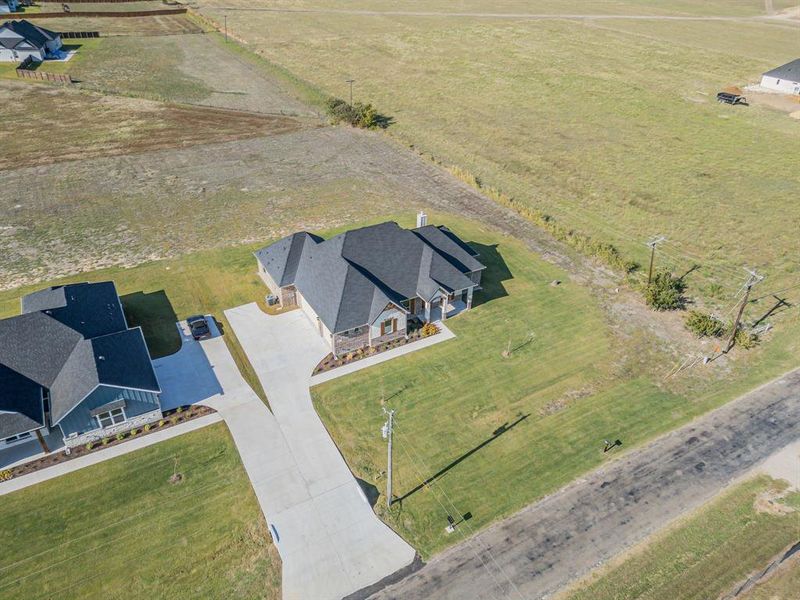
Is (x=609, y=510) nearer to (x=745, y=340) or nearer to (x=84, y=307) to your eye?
(x=745, y=340)

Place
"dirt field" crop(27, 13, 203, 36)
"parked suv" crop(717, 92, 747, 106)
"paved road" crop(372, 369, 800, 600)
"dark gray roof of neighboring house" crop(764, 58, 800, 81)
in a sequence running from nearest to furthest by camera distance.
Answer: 1. "paved road" crop(372, 369, 800, 600)
2. "parked suv" crop(717, 92, 747, 106)
3. "dark gray roof of neighboring house" crop(764, 58, 800, 81)
4. "dirt field" crop(27, 13, 203, 36)

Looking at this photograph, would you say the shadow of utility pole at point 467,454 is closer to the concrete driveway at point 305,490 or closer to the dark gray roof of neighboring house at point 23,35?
the concrete driveway at point 305,490

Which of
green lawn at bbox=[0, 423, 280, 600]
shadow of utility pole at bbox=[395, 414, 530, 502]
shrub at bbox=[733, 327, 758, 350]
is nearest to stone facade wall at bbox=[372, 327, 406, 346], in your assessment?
shadow of utility pole at bbox=[395, 414, 530, 502]

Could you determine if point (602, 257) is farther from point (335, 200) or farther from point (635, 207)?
point (335, 200)

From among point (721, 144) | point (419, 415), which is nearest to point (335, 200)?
point (419, 415)

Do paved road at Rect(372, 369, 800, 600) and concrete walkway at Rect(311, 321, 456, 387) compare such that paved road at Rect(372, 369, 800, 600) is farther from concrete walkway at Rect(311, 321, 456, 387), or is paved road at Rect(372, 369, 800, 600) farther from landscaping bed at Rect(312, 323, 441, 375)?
landscaping bed at Rect(312, 323, 441, 375)

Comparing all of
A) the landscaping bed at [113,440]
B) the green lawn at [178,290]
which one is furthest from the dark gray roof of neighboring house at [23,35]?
the landscaping bed at [113,440]

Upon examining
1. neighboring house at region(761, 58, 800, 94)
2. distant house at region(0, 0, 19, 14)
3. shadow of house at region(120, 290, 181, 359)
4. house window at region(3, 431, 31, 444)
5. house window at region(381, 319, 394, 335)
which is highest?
neighboring house at region(761, 58, 800, 94)
